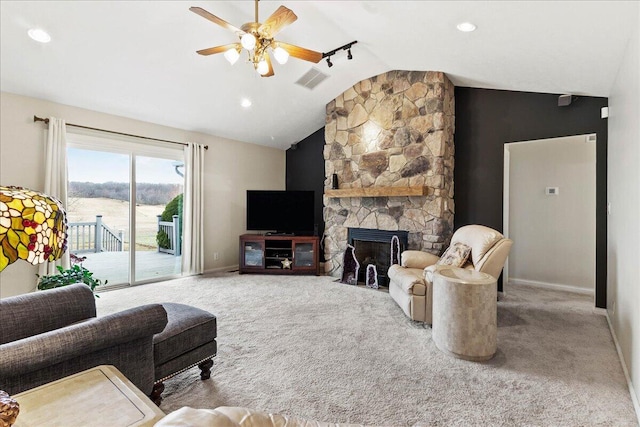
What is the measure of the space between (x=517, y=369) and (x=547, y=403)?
1.32ft

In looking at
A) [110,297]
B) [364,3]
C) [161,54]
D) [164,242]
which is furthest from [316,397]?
A: [164,242]

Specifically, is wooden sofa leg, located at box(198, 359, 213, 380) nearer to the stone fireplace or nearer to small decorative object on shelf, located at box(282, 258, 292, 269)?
the stone fireplace

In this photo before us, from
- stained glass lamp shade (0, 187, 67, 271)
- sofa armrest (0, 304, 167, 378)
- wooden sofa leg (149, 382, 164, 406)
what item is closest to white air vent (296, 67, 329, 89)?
sofa armrest (0, 304, 167, 378)

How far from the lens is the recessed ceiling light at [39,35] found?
297 centimetres

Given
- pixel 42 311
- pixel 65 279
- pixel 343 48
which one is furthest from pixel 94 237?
pixel 343 48

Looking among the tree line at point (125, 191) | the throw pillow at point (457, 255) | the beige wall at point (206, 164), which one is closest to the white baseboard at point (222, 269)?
the beige wall at point (206, 164)

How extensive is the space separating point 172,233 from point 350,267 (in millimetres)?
2912

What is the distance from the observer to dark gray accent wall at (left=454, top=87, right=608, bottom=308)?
→ 366 centimetres

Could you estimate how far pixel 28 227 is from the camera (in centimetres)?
68

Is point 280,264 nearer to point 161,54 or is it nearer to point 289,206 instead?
point 289,206

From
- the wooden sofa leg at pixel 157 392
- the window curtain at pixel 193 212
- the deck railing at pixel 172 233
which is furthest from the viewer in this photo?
the window curtain at pixel 193 212

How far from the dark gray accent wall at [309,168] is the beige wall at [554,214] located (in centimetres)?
322

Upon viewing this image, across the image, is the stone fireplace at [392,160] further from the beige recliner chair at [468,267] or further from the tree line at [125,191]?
the tree line at [125,191]

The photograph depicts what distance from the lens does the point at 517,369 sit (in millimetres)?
2359
